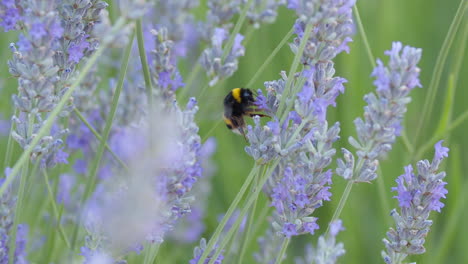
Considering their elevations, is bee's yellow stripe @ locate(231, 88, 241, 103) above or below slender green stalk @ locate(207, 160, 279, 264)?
above

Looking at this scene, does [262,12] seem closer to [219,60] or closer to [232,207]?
[219,60]

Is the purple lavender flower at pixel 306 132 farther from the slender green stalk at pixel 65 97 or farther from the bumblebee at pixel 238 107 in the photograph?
the bumblebee at pixel 238 107

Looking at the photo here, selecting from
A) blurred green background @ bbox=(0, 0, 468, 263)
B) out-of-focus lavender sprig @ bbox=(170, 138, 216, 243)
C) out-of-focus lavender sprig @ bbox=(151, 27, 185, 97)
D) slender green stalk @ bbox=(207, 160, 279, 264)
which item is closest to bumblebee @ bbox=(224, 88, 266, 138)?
out-of-focus lavender sprig @ bbox=(151, 27, 185, 97)

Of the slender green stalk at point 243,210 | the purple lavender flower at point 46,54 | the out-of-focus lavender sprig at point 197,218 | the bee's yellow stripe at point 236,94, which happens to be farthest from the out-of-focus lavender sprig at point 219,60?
the out-of-focus lavender sprig at point 197,218

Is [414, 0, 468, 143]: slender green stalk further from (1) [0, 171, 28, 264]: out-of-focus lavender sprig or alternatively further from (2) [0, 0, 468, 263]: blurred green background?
(1) [0, 171, 28, 264]: out-of-focus lavender sprig

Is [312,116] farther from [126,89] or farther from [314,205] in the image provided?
[126,89]

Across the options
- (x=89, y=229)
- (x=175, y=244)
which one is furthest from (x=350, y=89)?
(x=89, y=229)
